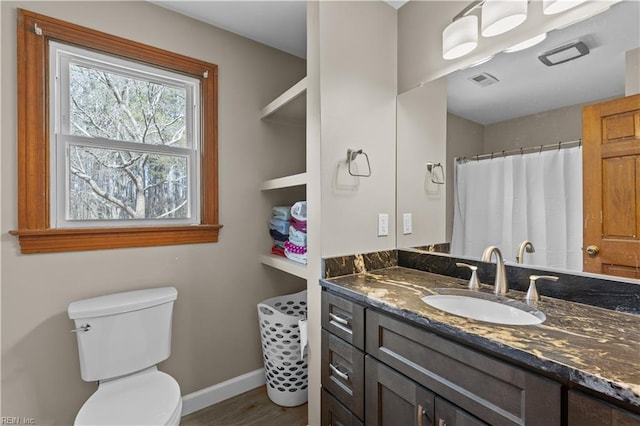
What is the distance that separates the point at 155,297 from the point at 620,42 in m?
2.31

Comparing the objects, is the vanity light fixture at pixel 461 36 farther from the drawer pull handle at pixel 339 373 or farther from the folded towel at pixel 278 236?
the drawer pull handle at pixel 339 373

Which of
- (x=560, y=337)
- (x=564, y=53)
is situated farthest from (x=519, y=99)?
(x=560, y=337)

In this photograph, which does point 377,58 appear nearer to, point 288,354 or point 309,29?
point 309,29

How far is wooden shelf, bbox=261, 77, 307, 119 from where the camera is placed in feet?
5.68

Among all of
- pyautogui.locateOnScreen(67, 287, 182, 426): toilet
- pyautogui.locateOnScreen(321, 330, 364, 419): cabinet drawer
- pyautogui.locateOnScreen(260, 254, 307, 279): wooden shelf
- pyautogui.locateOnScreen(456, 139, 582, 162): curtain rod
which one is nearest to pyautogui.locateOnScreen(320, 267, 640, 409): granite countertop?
pyautogui.locateOnScreen(321, 330, 364, 419): cabinet drawer

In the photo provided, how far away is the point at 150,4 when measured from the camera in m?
1.79

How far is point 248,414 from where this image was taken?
1.90m

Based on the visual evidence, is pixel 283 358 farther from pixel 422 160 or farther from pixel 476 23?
pixel 476 23

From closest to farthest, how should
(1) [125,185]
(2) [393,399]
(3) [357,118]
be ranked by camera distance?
(2) [393,399], (3) [357,118], (1) [125,185]

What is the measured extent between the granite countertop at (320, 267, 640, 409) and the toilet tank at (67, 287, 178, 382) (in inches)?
43.8

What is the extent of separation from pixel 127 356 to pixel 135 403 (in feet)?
0.91

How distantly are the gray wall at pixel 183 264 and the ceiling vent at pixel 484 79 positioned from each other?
1.32 meters

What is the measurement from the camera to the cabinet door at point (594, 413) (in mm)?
615

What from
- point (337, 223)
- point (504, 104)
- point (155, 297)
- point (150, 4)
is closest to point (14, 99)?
point (150, 4)
